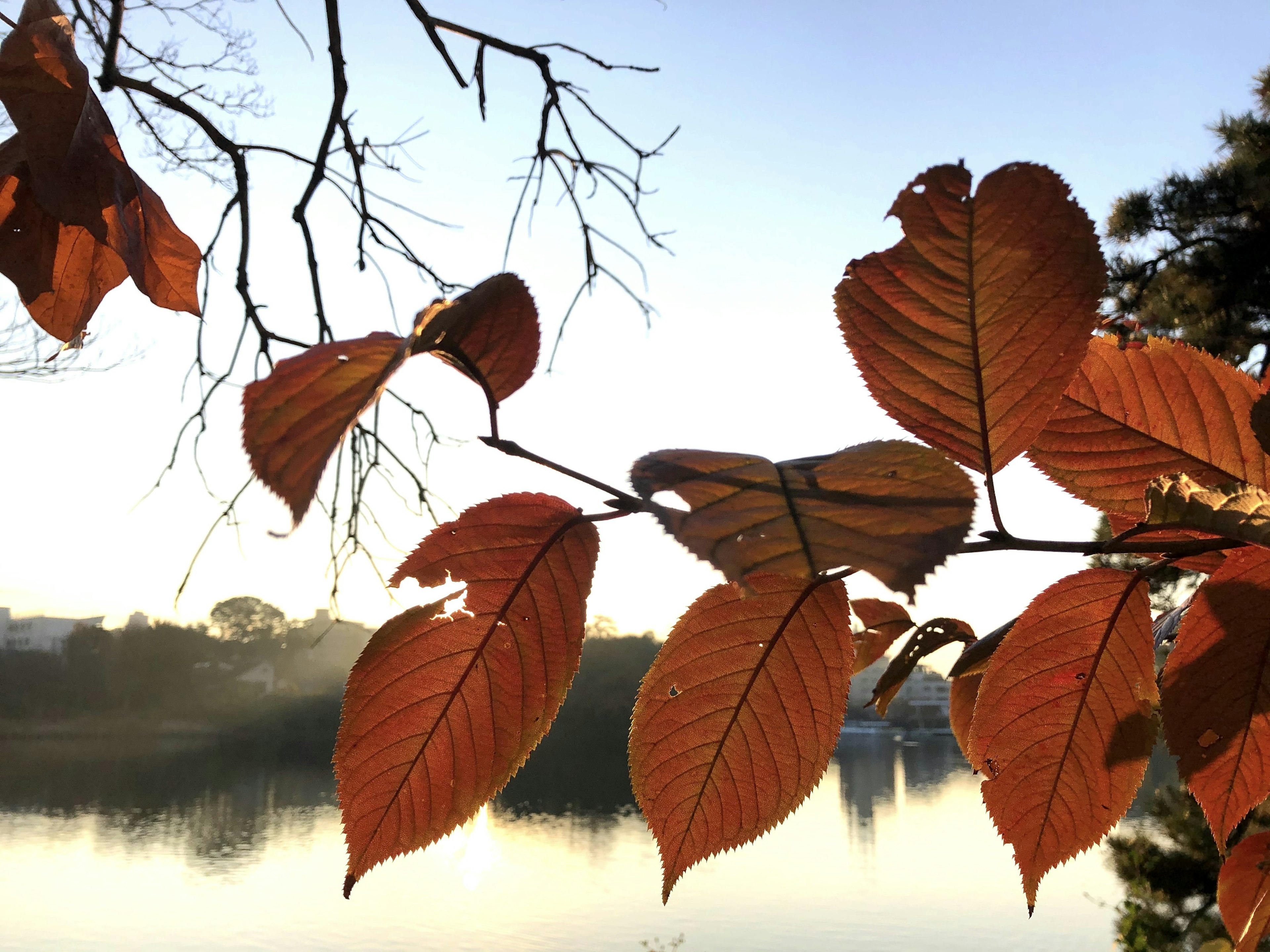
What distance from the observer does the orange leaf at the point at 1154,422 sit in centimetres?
14

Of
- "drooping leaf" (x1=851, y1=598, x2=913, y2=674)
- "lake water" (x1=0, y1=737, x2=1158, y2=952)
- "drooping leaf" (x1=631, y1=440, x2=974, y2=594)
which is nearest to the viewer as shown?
"drooping leaf" (x1=631, y1=440, x2=974, y2=594)

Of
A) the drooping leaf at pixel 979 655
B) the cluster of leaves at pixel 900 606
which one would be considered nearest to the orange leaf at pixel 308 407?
the cluster of leaves at pixel 900 606

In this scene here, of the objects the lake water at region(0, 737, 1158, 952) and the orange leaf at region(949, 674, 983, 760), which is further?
the lake water at region(0, 737, 1158, 952)

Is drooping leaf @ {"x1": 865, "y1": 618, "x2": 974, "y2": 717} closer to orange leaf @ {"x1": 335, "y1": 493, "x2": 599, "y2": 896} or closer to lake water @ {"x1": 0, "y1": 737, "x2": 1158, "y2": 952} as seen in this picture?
orange leaf @ {"x1": 335, "y1": 493, "x2": 599, "y2": 896}

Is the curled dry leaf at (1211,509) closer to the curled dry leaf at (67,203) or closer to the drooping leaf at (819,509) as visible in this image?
the drooping leaf at (819,509)

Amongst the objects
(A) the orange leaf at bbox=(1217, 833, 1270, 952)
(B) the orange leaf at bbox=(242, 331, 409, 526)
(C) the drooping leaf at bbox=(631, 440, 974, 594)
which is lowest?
(A) the orange leaf at bbox=(1217, 833, 1270, 952)

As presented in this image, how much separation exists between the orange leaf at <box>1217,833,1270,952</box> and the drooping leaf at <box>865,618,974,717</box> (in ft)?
0.23

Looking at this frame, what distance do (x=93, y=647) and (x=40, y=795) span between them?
22.0 feet

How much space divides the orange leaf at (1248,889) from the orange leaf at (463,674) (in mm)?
153

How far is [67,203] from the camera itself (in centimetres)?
15

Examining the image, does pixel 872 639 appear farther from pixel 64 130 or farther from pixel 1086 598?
pixel 64 130

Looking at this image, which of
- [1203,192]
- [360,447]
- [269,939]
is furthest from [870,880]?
[360,447]

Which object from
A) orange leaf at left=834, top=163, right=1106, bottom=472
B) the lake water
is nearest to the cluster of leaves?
orange leaf at left=834, top=163, right=1106, bottom=472

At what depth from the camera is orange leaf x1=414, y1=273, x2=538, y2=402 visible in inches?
4.8
